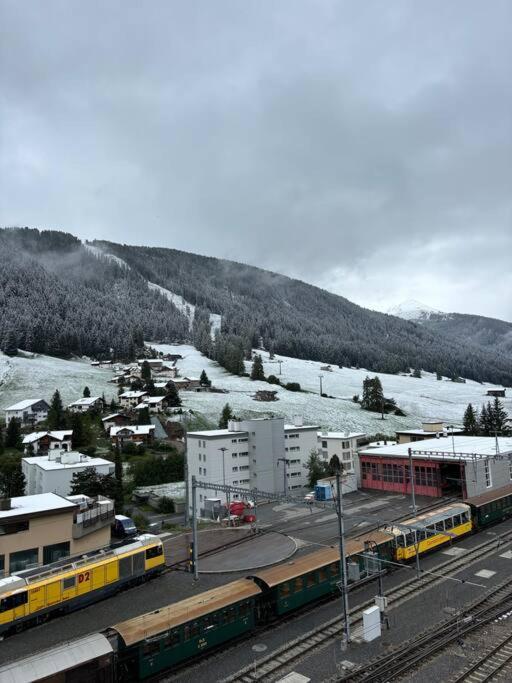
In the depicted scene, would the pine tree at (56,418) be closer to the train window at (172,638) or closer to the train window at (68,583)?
the train window at (68,583)

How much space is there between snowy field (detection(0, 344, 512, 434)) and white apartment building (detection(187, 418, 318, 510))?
38.9 m

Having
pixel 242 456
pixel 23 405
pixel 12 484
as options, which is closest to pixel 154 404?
pixel 23 405

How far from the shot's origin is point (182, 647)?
19.3 meters

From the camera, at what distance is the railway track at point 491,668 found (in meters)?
17.6

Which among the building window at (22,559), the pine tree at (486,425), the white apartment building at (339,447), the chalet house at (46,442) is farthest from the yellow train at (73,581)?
the pine tree at (486,425)

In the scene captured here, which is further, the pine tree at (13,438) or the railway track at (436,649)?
the pine tree at (13,438)

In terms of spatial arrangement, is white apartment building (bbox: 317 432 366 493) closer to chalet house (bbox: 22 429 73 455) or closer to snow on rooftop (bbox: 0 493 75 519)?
chalet house (bbox: 22 429 73 455)

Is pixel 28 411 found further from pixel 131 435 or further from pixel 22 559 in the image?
pixel 22 559

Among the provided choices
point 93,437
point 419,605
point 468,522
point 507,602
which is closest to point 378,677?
point 419,605

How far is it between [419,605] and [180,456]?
4649cm

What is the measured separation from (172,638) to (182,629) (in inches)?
19.9

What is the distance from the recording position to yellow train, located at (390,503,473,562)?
30156mm

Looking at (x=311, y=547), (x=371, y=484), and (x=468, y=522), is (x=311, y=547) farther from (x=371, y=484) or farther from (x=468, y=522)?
(x=371, y=484)

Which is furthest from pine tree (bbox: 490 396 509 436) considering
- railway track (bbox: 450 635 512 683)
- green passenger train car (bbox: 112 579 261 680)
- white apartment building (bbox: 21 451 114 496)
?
green passenger train car (bbox: 112 579 261 680)
